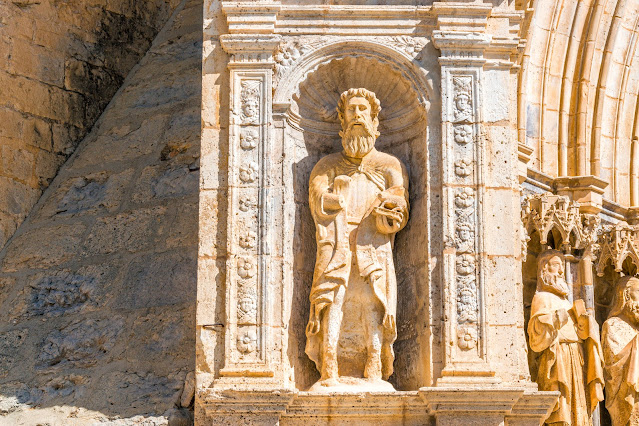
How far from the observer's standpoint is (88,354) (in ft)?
36.6

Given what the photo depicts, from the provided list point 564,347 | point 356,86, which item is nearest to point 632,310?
point 564,347

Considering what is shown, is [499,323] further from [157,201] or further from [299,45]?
[157,201]

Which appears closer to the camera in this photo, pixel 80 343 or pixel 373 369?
pixel 373 369

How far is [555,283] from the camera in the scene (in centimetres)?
1191

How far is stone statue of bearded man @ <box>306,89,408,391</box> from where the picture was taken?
10031 mm

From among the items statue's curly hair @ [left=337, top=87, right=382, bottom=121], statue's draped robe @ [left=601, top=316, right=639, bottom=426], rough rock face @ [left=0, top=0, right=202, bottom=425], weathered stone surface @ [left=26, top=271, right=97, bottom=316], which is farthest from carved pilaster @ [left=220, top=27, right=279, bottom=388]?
statue's draped robe @ [left=601, top=316, right=639, bottom=426]

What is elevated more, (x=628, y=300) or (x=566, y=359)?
(x=628, y=300)

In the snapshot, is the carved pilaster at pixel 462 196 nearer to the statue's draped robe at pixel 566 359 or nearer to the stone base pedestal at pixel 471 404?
the stone base pedestal at pixel 471 404

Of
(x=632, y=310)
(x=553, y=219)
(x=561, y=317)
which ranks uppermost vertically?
(x=553, y=219)

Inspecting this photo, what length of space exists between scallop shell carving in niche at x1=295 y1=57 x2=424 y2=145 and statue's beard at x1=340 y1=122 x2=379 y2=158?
41 centimetres

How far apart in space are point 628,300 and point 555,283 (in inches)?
34.7

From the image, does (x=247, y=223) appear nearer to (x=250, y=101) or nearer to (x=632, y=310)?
(x=250, y=101)

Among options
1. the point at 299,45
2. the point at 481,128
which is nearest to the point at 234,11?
the point at 299,45

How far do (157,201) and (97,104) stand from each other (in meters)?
1.91
